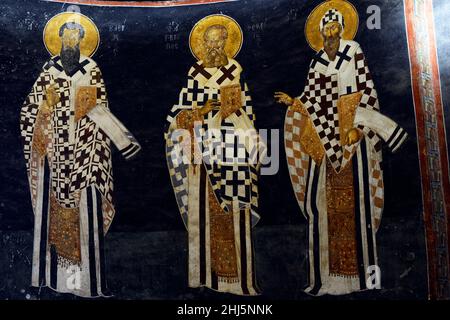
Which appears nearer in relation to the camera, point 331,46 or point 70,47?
point 331,46

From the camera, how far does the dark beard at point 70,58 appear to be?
7.68m

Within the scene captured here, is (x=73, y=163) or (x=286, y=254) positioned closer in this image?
(x=286, y=254)

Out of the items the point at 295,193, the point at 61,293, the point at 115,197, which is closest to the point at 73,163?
the point at 115,197

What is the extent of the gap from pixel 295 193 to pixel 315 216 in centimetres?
32

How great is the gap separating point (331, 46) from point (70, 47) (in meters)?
2.84

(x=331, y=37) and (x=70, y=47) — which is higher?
(x=70, y=47)

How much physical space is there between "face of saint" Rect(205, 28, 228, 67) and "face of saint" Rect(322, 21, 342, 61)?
1.08 meters

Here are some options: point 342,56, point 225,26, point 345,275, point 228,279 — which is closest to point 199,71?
point 225,26

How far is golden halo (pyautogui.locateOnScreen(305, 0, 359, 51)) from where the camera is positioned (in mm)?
6961

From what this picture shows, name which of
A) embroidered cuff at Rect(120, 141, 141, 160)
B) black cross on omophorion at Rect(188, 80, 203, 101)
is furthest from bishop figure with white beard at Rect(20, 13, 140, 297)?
black cross on omophorion at Rect(188, 80, 203, 101)

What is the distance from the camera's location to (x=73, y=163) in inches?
295

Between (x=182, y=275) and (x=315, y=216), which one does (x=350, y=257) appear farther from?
(x=182, y=275)

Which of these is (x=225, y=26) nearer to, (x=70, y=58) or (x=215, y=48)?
(x=215, y=48)

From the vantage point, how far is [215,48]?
7.50m
